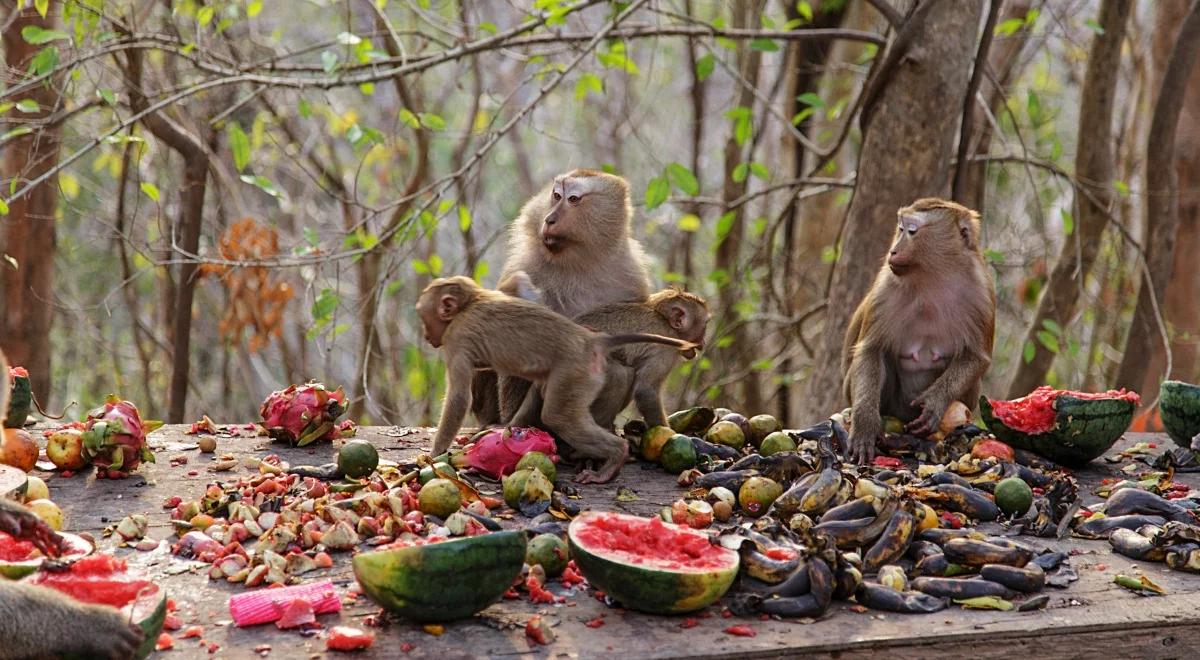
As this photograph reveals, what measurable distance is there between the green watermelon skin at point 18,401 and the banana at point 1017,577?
127 inches

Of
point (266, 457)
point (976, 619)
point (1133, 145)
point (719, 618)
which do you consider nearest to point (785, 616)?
point (719, 618)

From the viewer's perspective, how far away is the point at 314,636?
2740 mm

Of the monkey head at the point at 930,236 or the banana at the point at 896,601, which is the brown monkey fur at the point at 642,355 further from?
the banana at the point at 896,601

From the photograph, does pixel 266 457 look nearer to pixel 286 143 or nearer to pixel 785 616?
pixel 785 616

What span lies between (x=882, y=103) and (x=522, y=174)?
22.2ft

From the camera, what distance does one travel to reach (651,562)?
9.76ft

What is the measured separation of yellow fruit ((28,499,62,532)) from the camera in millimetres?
3346

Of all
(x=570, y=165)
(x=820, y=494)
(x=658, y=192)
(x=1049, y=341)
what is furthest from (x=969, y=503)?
(x=570, y=165)

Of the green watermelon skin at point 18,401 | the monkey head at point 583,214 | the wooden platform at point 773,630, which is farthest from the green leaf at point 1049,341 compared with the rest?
the green watermelon skin at point 18,401

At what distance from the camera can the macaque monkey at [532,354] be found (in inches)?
168

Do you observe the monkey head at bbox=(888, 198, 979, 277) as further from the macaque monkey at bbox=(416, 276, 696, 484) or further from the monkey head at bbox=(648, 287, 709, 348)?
the macaque monkey at bbox=(416, 276, 696, 484)

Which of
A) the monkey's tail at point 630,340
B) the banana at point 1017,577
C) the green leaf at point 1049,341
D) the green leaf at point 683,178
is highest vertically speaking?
the green leaf at point 683,178

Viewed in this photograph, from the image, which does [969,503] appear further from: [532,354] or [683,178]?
[683,178]

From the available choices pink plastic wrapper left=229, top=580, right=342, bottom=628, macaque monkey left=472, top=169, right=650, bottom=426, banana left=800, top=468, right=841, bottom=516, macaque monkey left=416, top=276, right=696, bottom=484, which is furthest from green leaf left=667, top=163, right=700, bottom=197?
pink plastic wrapper left=229, top=580, right=342, bottom=628
